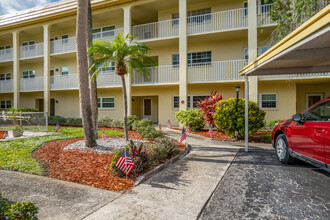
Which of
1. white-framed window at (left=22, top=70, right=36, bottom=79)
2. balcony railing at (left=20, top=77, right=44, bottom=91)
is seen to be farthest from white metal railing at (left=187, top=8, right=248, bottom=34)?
white-framed window at (left=22, top=70, right=36, bottom=79)

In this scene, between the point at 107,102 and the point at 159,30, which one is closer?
the point at 159,30

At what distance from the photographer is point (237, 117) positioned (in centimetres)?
936

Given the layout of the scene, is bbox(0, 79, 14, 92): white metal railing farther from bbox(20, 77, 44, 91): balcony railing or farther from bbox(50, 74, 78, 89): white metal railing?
bbox(50, 74, 78, 89): white metal railing

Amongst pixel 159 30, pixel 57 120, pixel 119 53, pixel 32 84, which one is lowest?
pixel 57 120

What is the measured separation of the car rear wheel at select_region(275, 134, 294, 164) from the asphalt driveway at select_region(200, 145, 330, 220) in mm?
199

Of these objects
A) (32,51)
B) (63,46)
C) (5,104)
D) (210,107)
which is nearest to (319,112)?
(210,107)

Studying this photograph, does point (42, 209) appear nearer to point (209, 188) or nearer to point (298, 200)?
point (209, 188)

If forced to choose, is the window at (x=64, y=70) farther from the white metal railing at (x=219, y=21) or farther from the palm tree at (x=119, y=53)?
the palm tree at (x=119, y=53)

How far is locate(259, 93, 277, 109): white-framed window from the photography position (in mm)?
13852

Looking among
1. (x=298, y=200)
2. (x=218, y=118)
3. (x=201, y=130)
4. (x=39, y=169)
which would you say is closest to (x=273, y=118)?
(x=201, y=130)

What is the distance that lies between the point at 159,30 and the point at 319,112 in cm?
1341

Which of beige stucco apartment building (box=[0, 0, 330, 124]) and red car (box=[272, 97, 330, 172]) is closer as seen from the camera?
red car (box=[272, 97, 330, 172])

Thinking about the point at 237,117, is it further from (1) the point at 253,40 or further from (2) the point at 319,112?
(1) the point at 253,40

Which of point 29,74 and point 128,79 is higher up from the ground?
point 29,74
